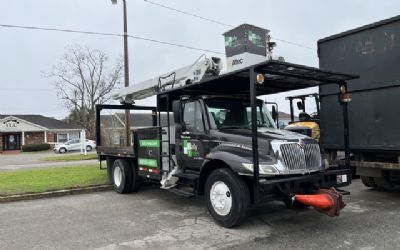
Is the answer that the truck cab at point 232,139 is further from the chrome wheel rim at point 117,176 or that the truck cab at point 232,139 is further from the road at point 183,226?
the chrome wheel rim at point 117,176

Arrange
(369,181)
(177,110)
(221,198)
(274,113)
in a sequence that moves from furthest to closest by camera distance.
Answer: (369,181) < (274,113) < (177,110) < (221,198)

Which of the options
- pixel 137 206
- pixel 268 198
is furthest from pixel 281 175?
pixel 137 206

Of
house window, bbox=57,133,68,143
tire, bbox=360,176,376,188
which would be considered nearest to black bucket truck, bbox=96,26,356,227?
tire, bbox=360,176,376,188

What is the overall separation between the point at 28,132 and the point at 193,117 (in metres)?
47.3

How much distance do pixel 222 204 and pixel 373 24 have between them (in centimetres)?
478

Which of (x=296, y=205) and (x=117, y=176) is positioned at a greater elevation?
(x=117, y=176)

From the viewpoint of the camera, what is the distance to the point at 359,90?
8117 millimetres

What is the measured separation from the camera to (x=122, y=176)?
10070 millimetres

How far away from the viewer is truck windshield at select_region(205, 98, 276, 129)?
7.40 m

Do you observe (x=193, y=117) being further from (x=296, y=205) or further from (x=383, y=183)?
(x=383, y=183)

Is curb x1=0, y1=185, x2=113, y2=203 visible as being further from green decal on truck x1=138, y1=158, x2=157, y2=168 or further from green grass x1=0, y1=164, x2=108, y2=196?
green decal on truck x1=138, y1=158, x2=157, y2=168

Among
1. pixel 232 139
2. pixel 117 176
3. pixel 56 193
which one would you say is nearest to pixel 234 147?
pixel 232 139

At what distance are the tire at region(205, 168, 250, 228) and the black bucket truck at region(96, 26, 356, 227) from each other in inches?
0.6

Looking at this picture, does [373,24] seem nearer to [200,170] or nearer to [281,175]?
[281,175]
